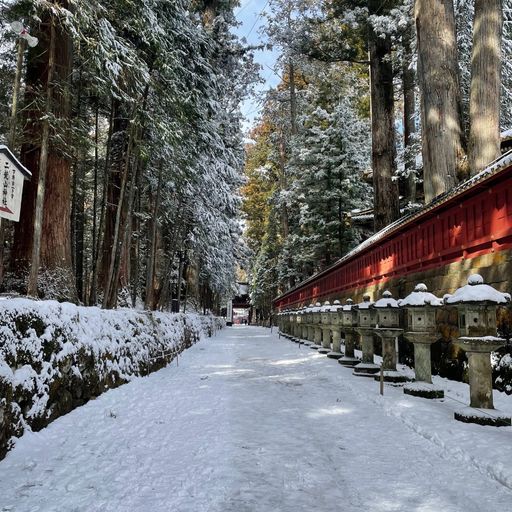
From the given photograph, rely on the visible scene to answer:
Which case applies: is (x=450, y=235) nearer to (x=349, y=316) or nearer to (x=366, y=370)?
(x=366, y=370)

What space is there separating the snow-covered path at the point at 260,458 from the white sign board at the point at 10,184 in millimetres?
2347

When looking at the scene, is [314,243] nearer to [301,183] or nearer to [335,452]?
[301,183]

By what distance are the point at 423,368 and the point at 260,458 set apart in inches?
129

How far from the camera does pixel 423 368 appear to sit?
5867mm

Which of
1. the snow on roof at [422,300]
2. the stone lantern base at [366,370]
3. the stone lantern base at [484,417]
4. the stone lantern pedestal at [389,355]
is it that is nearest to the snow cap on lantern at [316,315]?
the stone lantern base at [366,370]

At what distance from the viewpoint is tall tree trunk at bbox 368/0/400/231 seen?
16359 mm

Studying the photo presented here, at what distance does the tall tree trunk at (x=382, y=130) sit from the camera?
53.7ft

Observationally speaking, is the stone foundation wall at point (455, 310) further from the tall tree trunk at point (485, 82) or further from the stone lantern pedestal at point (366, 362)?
the tall tree trunk at point (485, 82)

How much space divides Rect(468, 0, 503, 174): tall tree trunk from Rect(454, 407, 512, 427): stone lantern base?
7691 millimetres

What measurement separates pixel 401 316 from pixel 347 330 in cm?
124

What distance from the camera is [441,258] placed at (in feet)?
25.6

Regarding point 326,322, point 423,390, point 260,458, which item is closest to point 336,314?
point 326,322

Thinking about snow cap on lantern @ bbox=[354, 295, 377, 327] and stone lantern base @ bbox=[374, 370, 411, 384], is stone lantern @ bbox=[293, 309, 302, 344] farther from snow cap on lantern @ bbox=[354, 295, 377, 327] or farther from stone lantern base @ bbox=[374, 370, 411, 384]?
stone lantern base @ bbox=[374, 370, 411, 384]

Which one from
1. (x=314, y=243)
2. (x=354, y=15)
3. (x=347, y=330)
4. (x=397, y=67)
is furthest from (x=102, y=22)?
(x=314, y=243)
